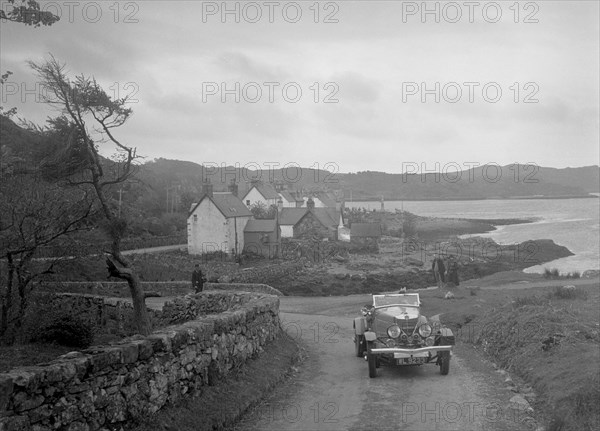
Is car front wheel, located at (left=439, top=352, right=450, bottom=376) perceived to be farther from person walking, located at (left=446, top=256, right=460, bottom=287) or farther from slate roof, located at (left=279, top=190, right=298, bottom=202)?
slate roof, located at (left=279, top=190, right=298, bottom=202)

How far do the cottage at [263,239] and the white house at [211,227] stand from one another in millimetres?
2141

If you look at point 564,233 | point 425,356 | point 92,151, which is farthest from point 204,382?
point 564,233

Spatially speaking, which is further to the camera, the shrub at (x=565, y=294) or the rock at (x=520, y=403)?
the shrub at (x=565, y=294)

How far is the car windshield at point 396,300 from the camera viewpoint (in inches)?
641

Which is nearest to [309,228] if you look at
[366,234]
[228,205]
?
[366,234]

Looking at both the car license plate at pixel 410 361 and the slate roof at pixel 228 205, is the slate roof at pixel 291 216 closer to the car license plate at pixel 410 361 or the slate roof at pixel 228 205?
the slate roof at pixel 228 205

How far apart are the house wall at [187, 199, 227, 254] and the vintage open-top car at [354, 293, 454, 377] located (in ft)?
157

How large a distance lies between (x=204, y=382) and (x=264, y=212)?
81.3 m

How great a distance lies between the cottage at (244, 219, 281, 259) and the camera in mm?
65188

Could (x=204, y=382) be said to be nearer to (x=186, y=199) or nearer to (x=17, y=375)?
(x=17, y=375)

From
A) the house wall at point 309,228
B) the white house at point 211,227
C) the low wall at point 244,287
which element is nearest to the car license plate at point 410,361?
the low wall at point 244,287

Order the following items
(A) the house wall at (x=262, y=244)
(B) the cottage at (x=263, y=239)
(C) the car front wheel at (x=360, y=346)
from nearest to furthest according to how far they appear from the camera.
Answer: (C) the car front wheel at (x=360, y=346), (A) the house wall at (x=262, y=244), (B) the cottage at (x=263, y=239)

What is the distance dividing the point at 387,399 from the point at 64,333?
968 cm

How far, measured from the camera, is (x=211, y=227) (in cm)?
6397
